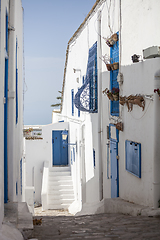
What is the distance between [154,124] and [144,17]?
101 inches

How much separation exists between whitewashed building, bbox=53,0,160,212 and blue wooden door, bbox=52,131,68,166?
7.29 metres

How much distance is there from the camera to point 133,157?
7242 millimetres

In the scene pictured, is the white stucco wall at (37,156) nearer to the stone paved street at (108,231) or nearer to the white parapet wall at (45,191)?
the white parapet wall at (45,191)

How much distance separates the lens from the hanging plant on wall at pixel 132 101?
6600 millimetres

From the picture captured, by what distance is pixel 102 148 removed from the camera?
33.5 ft

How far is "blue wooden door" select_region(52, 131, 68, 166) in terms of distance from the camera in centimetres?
2016

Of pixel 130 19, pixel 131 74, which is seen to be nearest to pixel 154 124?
pixel 131 74

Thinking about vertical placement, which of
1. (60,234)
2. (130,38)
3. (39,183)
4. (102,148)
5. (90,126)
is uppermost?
(130,38)

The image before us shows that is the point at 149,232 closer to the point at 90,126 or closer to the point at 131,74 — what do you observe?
the point at 131,74

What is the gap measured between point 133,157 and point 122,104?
153cm

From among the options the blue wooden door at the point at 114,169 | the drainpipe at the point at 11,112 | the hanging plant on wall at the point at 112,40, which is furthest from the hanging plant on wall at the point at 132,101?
the drainpipe at the point at 11,112

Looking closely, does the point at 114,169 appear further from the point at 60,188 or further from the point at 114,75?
the point at 60,188

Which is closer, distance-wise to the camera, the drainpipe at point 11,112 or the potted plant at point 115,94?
the drainpipe at point 11,112

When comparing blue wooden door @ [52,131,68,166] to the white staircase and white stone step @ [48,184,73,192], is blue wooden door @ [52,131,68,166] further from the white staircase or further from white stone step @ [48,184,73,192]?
white stone step @ [48,184,73,192]
